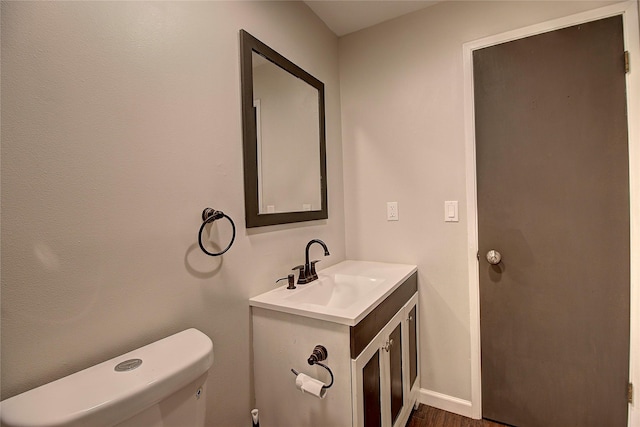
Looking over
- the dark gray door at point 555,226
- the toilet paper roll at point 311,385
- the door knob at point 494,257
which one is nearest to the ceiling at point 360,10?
the dark gray door at point 555,226

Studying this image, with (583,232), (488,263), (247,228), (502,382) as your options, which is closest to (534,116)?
(583,232)

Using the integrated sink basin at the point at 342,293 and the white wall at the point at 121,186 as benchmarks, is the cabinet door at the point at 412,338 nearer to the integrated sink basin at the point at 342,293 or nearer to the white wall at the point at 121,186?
the integrated sink basin at the point at 342,293

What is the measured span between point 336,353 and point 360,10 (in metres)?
1.98

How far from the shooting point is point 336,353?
3.60 feet

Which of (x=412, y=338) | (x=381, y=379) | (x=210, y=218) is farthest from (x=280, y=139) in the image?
(x=412, y=338)

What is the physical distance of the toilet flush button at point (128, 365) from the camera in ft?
2.52

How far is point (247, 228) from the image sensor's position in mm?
1344

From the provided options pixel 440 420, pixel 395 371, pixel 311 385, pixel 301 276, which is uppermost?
pixel 301 276

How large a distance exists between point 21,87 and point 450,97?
1894mm

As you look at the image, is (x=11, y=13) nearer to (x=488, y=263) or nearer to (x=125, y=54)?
(x=125, y=54)

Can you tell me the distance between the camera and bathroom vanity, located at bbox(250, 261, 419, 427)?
42.9 inches

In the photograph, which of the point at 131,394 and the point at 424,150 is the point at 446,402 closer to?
the point at 424,150

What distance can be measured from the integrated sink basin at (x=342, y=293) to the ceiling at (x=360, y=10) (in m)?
1.64

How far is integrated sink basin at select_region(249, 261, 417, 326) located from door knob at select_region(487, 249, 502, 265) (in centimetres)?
42
